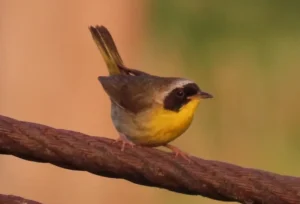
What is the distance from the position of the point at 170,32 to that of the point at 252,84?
89 centimetres

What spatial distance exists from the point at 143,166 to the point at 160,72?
11.2 feet

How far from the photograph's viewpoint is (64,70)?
3.41 meters

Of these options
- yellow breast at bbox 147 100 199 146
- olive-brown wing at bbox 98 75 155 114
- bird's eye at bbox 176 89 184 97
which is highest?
olive-brown wing at bbox 98 75 155 114

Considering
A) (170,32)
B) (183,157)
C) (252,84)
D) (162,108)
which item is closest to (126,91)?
(162,108)

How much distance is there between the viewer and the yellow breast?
2.46 meters

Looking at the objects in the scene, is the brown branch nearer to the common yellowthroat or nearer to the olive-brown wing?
the common yellowthroat

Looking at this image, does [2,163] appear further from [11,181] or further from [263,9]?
[263,9]

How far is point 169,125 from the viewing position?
247 centimetres

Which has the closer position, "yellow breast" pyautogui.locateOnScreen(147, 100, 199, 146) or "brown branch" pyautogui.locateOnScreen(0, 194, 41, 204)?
"brown branch" pyautogui.locateOnScreen(0, 194, 41, 204)

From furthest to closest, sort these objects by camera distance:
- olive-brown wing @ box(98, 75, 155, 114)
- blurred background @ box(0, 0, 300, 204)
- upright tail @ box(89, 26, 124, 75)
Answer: blurred background @ box(0, 0, 300, 204) → upright tail @ box(89, 26, 124, 75) → olive-brown wing @ box(98, 75, 155, 114)

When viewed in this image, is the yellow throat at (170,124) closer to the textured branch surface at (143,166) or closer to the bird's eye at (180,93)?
the bird's eye at (180,93)

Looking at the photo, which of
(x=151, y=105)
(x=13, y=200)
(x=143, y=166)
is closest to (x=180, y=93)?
(x=151, y=105)

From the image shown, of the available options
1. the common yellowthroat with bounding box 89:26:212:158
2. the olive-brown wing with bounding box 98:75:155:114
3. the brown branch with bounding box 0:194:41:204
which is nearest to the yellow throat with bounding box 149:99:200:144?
the common yellowthroat with bounding box 89:26:212:158

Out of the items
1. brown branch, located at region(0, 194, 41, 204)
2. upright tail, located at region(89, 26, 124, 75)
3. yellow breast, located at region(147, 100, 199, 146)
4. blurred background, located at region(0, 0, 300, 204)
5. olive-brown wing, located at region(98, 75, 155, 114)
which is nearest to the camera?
brown branch, located at region(0, 194, 41, 204)
